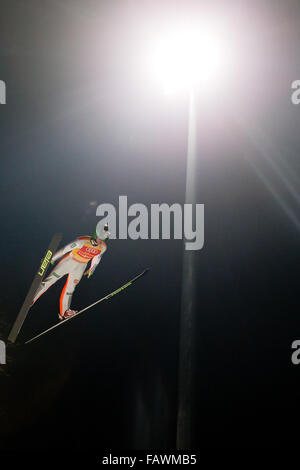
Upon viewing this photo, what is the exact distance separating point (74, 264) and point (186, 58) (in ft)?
16.6

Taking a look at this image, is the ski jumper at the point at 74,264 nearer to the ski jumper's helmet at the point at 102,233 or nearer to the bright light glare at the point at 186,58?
the ski jumper's helmet at the point at 102,233

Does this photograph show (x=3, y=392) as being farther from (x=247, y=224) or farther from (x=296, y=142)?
(x=296, y=142)

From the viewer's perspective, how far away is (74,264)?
548cm

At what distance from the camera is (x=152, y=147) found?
24.2 feet

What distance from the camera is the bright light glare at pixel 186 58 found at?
704cm

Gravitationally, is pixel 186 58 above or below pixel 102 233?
above
